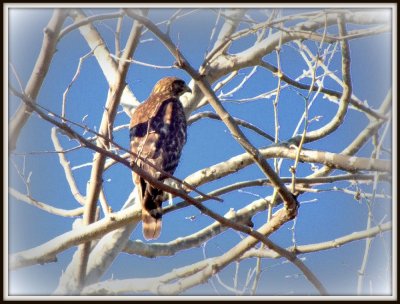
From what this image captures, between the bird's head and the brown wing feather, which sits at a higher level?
the bird's head

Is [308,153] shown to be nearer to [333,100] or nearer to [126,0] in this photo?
[333,100]

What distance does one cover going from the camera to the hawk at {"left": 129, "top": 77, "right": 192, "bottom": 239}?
16.7 ft

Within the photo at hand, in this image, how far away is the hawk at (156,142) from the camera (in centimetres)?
510

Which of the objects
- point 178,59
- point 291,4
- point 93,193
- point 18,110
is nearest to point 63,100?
point 18,110

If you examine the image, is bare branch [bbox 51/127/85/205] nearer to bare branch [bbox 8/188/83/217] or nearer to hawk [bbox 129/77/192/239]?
bare branch [bbox 8/188/83/217]

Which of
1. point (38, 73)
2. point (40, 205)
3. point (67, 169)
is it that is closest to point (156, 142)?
point (67, 169)

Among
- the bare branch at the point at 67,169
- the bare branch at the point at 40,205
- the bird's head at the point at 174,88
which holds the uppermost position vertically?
the bird's head at the point at 174,88

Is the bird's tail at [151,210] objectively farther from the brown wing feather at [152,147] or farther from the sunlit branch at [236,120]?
the sunlit branch at [236,120]

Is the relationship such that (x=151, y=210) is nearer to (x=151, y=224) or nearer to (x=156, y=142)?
(x=151, y=224)

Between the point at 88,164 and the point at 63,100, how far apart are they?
1.11 metres

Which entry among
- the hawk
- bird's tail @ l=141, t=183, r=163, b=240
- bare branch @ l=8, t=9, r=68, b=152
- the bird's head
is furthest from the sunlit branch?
bare branch @ l=8, t=9, r=68, b=152

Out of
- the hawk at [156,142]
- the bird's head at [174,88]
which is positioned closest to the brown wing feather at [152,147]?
the hawk at [156,142]

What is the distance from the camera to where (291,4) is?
15.1ft

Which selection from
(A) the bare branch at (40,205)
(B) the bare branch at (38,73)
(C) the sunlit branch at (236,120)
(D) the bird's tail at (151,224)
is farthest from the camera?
(A) the bare branch at (40,205)
